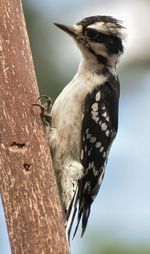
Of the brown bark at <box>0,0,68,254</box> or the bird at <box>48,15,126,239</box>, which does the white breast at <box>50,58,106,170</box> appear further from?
the brown bark at <box>0,0,68,254</box>

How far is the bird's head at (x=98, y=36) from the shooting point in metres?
5.66

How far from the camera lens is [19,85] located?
15.6 feet

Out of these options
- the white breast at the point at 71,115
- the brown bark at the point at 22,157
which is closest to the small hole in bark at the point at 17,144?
the brown bark at the point at 22,157

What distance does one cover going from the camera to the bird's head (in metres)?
5.66

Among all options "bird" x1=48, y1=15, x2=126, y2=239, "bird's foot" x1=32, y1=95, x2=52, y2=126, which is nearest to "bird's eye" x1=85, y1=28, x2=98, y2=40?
"bird" x1=48, y1=15, x2=126, y2=239

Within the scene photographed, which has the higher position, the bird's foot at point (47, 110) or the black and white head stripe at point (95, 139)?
the bird's foot at point (47, 110)

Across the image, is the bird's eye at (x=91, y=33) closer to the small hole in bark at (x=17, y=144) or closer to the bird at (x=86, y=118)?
the bird at (x=86, y=118)

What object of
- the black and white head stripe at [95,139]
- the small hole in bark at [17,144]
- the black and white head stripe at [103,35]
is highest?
the black and white head stripe at [103,35]


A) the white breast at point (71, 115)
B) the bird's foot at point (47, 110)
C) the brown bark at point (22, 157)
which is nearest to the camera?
the brown bark at point (22, 157)

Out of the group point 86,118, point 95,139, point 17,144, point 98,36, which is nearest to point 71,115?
point 86,118

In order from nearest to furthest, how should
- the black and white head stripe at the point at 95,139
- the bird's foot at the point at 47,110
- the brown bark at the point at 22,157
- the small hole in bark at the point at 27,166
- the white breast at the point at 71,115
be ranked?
the brown bark at the point at 22,157 → the small hole in bark at the point at 27,166 → the bird's foot at the point at 47,110 → the white breast at the point at 71,115 → the black and white head stripe at the point at 95,139

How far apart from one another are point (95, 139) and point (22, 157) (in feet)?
3.81

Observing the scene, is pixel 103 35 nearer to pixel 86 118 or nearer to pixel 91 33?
pixel 91 33

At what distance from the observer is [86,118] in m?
5.63
